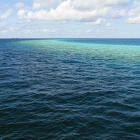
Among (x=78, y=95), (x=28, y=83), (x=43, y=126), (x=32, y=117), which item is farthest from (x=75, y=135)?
(x=28, y=83)

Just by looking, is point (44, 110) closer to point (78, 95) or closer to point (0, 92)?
point (78, 95)

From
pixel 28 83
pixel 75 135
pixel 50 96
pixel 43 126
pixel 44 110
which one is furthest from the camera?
pixel 28 83

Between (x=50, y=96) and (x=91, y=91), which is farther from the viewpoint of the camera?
(x=91, y=91)

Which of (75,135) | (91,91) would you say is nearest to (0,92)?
(91,91)

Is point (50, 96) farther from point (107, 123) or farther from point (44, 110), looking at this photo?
point (107, 123)

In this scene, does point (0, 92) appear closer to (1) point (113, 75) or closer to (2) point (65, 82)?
(2) point (65, 82)

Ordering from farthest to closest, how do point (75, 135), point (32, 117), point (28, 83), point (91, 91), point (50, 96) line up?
1. point (28, 83)
2. point (91, 91)
3. point (50, 96)
4. point (32, 117)
5. point (75, 135)

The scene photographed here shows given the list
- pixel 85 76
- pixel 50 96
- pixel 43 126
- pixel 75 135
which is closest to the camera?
pixel 75 135

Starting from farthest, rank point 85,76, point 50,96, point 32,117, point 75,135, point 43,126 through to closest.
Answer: point 85,76, point 50,96, point 32,117, point 43,126, point 75,135
